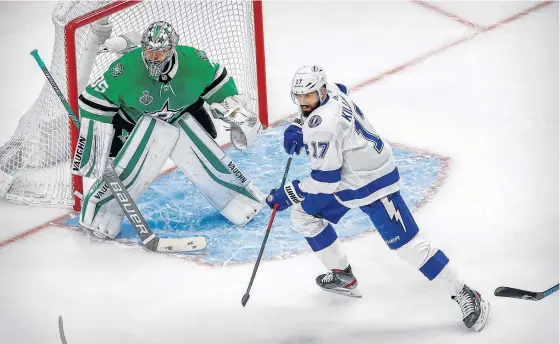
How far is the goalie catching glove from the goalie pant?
162 mm

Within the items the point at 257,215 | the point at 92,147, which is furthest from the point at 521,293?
the point at 92,147

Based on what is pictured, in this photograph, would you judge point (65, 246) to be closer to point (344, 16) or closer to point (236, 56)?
point (236, 56)

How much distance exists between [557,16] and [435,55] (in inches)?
32.7

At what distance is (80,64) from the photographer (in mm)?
6203

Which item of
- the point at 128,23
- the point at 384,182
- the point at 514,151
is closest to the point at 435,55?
the point at 514,151

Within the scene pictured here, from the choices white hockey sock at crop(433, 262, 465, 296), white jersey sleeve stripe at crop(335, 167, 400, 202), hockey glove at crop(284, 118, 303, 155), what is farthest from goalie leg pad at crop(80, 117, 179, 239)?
white hockey sock at crop(433, 262, 465, 296)

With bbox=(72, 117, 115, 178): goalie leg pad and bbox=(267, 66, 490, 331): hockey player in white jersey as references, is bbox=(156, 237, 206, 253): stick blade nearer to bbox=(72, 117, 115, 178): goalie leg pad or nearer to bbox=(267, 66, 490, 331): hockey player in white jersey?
bbox=(72, 117, 115, 178): goalie leg pad

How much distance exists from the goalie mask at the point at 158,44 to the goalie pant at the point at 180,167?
0.35m

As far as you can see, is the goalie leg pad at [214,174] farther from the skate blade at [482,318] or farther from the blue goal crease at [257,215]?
the skate blade at [482,318]

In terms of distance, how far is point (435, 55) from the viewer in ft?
24.8

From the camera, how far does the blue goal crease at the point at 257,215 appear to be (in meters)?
5.86

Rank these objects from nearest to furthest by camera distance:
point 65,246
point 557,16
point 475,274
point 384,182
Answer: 1. point 384,182
2. point 475,274
3. point 65,246
4. point 557,16

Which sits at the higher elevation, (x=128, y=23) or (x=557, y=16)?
(x=128, y=23)

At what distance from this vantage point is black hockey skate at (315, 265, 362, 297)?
17.9ft
